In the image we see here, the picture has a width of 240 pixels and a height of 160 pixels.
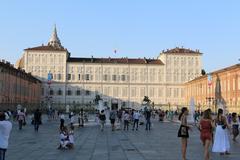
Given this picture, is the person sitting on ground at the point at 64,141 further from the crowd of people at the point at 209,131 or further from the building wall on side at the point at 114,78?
the building wall on side at the point at 114,78

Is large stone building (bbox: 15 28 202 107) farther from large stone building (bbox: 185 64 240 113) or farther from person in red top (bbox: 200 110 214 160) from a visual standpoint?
person in red top (bbox: 200 110 214 160)

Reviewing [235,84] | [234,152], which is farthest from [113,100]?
[234,152]

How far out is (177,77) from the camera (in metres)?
120

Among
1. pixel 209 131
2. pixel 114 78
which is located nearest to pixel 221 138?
pixel 209 131

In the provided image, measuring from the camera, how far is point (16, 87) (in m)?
82.8

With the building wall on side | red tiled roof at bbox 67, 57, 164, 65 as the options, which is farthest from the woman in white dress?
red tiled roof at bbox 67, 57, 164, 65

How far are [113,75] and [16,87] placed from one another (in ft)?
135

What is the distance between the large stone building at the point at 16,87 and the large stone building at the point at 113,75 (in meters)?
8.03

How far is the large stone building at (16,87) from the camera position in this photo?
234 ft

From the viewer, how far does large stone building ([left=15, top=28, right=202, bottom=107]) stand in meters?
116

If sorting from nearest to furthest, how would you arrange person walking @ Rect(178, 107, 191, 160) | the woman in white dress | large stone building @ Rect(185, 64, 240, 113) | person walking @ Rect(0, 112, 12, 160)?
person walking @ Rect(0, 112, 12, 160)
person walking @ Rect(178, 107, 191, 160)
the woman in white dress
large stone building @ Rect(185, 64, 240, 113)

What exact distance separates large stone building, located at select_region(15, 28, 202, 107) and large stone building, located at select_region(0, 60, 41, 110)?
316 inches

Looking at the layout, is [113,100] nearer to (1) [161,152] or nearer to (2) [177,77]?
(2) [177,77]

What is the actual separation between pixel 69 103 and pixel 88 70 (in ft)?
32.8
